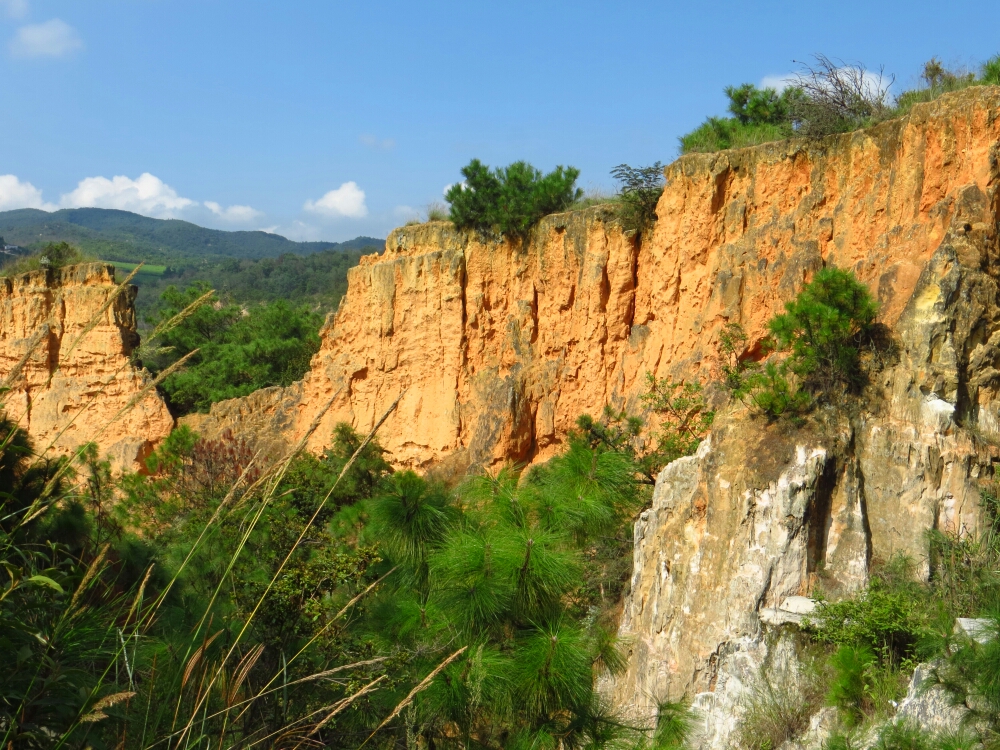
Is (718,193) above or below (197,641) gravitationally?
above

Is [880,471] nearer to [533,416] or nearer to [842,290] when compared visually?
[842,290]

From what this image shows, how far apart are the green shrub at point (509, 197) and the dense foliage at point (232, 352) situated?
7.18 m

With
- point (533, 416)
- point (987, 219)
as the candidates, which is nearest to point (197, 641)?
point (987, 219)

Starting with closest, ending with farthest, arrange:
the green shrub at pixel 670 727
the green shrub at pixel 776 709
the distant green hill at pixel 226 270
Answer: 1. the green shrub at pixel 670 727
2. the green shrub at pixel 776 709
3. the distant green hill at pixel 226 270

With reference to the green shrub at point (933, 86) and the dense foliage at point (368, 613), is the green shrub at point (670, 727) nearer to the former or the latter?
the dense foliage at point (368, 613)

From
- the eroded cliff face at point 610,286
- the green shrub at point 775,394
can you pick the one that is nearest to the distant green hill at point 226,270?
the eroded cliff face at point 610,286

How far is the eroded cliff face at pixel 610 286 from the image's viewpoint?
35.6 feet

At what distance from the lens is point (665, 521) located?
982 centimetres

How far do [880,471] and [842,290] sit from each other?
1975 millimetres

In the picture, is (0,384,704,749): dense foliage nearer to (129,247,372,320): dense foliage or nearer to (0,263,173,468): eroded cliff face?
(0,263,173,468): eroded cliff face

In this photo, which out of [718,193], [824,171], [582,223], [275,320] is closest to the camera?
[824,171]

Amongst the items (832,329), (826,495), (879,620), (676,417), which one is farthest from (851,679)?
(676,417)

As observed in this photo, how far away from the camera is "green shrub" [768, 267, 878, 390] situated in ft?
31.0

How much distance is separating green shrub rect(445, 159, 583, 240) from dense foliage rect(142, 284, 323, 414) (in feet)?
23.6
